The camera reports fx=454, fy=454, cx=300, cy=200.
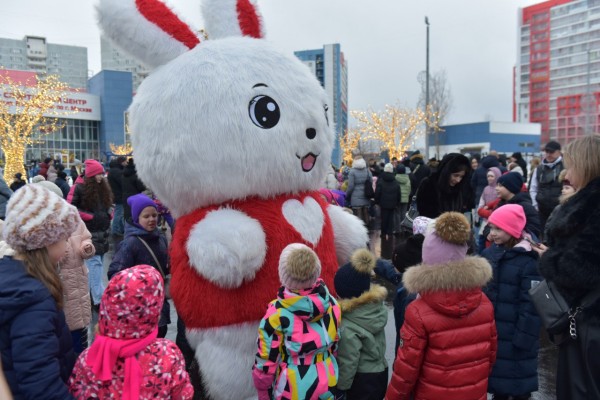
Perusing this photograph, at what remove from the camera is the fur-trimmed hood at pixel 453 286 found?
2297 mm

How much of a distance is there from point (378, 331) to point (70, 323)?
2.20 meters

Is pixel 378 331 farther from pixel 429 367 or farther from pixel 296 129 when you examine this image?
pixel 296 129

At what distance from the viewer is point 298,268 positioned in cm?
230

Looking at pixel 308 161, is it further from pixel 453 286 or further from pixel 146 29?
pixel 146 29

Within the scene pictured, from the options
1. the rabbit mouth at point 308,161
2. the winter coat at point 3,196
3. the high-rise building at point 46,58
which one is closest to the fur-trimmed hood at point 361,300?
the rabbit mouth at point 308,161

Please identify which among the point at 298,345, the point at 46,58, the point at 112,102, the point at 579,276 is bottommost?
the point at 298,345

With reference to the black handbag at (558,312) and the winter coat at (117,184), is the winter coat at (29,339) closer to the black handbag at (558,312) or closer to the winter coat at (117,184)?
the black handbag at (558,312)

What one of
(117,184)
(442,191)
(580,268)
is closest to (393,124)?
(117,184)

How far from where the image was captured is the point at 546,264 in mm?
2246

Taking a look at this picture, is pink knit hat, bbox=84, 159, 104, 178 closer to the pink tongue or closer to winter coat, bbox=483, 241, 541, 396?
the pink tongue

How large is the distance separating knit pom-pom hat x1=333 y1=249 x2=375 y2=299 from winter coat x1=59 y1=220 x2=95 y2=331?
6.58ft

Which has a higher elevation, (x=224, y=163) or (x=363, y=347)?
(x=224, y=163)

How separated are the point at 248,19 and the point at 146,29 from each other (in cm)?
75

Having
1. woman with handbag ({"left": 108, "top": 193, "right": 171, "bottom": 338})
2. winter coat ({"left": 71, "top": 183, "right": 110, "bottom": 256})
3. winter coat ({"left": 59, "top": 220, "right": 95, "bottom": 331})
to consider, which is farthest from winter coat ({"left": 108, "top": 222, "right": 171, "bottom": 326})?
winter coat ({"left": 71, "top": 183, "right": 110, "bottom": 256})
